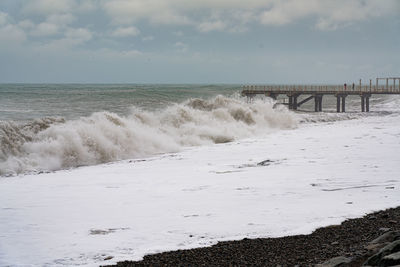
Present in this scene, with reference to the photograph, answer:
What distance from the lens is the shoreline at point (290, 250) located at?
567 centimetres

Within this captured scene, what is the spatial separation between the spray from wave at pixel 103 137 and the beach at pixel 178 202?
125cm

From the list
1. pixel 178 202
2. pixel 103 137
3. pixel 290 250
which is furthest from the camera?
pixel 103 137

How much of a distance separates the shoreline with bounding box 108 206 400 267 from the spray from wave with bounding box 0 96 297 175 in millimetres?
8746

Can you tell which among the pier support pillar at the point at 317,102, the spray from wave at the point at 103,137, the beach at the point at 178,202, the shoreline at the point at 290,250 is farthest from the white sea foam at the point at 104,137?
the pier support pillar at the point at 317,102

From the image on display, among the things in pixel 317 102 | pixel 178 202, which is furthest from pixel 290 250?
pixel 317 102

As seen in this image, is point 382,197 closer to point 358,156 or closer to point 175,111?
point 358,156

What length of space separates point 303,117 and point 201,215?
29921mm

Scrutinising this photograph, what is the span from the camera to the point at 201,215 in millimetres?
7965

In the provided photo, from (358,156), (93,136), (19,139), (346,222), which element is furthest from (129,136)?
(346,222)

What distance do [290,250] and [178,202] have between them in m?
3.26

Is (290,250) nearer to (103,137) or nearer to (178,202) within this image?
(178,202)

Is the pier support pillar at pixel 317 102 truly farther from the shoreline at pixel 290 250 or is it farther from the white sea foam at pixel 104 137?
the shoreline at pixel 290 250

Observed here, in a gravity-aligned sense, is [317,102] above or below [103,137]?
above

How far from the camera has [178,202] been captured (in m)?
8.94
